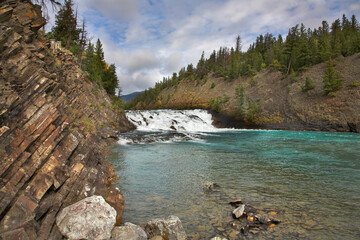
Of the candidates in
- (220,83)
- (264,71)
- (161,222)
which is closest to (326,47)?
(264,71)

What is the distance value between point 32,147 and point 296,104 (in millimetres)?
50565

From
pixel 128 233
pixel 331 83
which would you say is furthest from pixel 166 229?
pixel 331 83

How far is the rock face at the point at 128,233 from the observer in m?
4.98

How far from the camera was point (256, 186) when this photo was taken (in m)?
9.44

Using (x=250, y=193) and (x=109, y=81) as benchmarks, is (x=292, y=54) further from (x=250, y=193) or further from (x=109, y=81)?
(x=250, y=193)

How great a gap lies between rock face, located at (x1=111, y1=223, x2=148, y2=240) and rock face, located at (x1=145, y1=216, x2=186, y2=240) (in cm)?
35

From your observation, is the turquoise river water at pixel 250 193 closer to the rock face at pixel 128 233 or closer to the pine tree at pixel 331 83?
the rock face at pixel 128 233

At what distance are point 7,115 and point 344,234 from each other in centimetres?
994

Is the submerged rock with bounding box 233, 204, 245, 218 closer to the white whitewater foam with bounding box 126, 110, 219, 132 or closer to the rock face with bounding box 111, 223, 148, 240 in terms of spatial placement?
the rock face with bounding box 111, 223, 148, 240

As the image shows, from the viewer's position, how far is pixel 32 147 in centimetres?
556

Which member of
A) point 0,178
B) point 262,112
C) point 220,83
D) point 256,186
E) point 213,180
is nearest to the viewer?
point 0,178

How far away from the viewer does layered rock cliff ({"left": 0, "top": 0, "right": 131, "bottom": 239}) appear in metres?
4.48

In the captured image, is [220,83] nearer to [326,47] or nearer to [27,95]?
[326,47]

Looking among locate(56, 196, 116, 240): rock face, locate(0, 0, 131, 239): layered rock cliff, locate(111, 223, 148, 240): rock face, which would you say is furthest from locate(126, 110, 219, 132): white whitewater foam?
locate(111, 223, 148, 240): rock face
